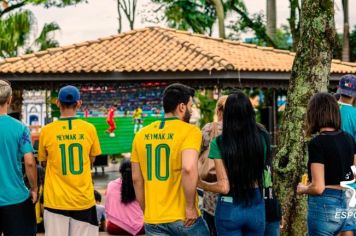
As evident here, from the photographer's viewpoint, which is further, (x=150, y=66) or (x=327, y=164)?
(x=150, y=66)

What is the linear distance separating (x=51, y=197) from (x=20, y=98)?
16356 mm

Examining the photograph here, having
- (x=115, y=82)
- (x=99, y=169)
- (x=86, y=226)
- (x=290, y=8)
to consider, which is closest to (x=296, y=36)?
(x=290, y=8)

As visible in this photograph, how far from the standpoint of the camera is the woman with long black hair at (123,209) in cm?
906

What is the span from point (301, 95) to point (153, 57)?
10409mm

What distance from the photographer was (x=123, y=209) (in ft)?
30.0

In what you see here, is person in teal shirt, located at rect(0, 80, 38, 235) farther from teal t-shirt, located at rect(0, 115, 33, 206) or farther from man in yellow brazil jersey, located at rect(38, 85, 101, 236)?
man in yellow brazil jersey, located at rect(38, 85, 101, 236)

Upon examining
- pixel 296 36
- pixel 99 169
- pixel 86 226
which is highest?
pixel 296 36

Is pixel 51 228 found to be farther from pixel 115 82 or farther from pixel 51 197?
pixel 115 82

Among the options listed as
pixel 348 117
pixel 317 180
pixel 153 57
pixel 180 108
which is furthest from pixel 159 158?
pixel 153 57

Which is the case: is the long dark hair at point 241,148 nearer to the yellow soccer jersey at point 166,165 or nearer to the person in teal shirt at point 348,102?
the yellow soccer jersey at point 166,165

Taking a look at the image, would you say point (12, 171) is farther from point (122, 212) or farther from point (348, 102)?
point (122, 212)

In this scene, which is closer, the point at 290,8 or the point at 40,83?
the point at 40,83

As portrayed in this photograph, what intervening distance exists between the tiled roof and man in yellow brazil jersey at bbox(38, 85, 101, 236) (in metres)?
10.2

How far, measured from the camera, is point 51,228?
18.6 feet
